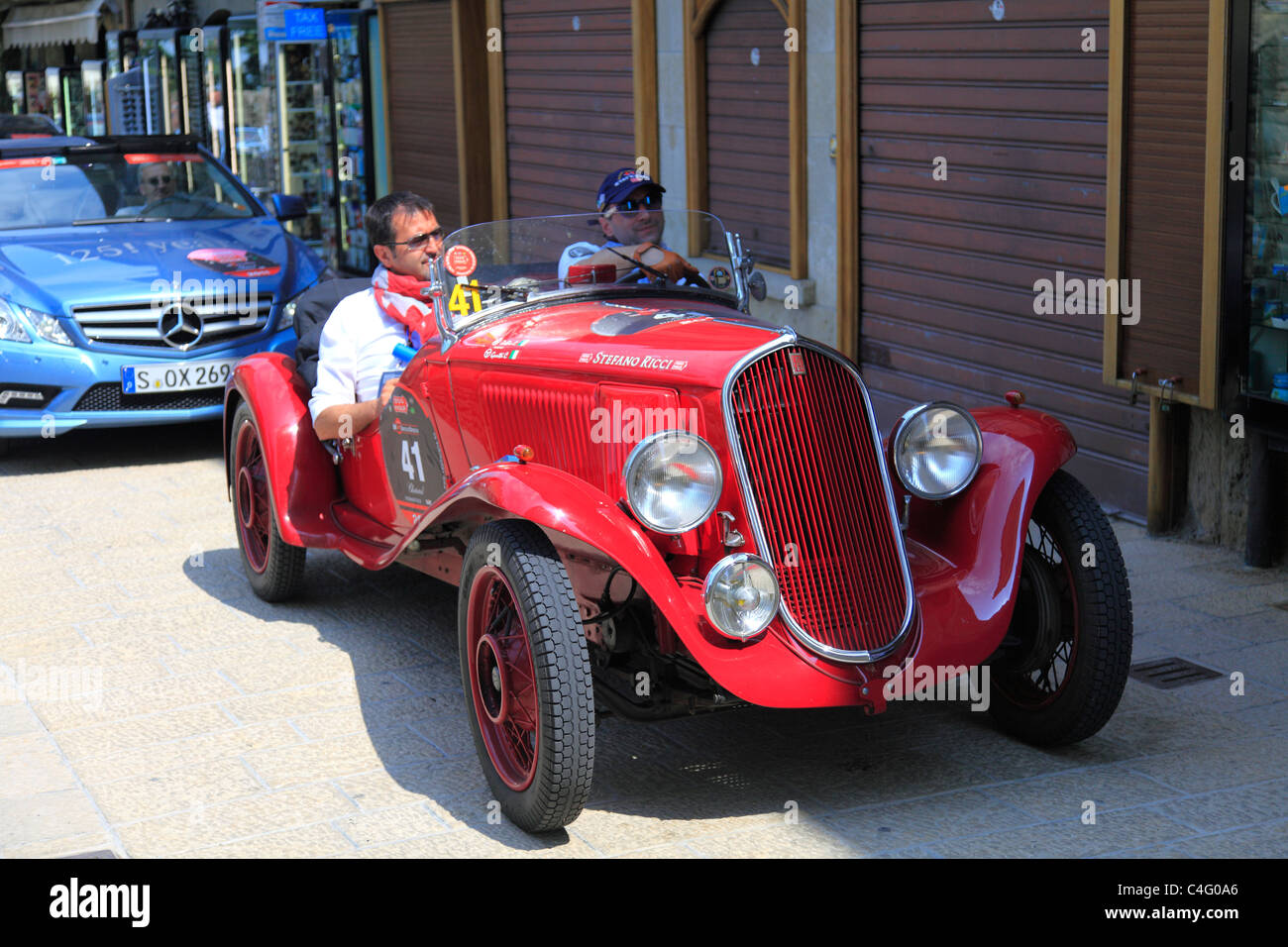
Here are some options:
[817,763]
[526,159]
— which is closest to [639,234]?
[817,763]

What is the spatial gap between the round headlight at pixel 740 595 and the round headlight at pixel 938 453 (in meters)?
0.70

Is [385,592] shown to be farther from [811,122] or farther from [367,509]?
[811,122]

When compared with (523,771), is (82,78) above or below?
above

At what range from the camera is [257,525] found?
639cm

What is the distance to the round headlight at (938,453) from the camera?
175 inches

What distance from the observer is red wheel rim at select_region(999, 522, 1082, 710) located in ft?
14.5

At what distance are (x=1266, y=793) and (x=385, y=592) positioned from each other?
11.4ft

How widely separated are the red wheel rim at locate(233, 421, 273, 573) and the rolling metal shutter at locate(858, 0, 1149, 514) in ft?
11.3

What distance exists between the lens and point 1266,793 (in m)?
4.16

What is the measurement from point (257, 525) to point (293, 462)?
46 centimetres

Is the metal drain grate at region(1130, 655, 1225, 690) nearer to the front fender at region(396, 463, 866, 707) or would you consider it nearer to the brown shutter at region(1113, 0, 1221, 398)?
the brown shutter at region(1113, 0, 1221, 398)
